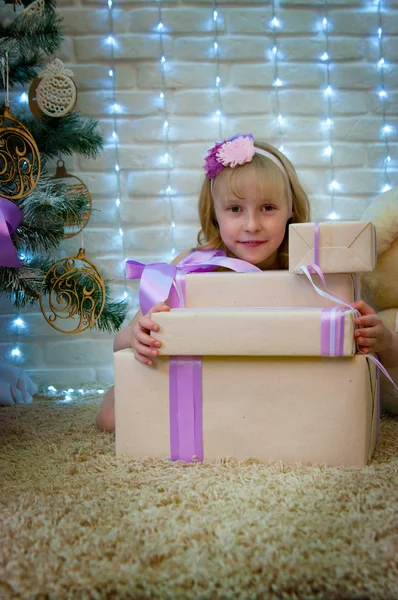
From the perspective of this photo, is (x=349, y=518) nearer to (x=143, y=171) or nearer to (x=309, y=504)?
(x=309, y=504)

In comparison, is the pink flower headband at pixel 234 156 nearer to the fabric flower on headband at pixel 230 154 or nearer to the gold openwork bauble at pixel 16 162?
the fabric flower on headband at pixel 230 154

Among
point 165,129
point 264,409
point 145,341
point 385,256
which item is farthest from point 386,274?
point 165,129

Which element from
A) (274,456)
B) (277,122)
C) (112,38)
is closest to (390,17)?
(277,122)

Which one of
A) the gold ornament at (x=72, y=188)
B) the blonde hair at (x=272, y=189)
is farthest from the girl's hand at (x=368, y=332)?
the gold ornament at (x=72, y=188)

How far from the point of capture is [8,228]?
1.39 meters

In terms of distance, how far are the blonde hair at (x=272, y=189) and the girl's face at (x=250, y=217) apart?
0.05ft

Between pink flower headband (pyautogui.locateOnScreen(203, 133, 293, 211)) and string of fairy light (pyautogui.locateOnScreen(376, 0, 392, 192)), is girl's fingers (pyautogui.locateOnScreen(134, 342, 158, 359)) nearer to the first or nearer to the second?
pink flower headband (pyautogui.locateOnScreen(203, 133, 293, 211))

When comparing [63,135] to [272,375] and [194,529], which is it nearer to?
[272,375]

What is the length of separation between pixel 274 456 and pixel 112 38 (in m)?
1.46

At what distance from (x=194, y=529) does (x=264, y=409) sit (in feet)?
1.01

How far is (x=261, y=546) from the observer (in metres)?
0.74

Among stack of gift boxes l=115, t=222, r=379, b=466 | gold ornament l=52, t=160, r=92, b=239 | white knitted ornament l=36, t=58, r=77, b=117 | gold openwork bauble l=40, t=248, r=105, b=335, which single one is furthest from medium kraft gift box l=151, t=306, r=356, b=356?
white knitted ornament l=36, t=58, r=77, b=117

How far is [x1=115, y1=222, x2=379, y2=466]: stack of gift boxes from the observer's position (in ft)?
3.33

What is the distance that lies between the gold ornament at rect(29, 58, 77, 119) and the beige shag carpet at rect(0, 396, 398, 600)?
3.11 feet
